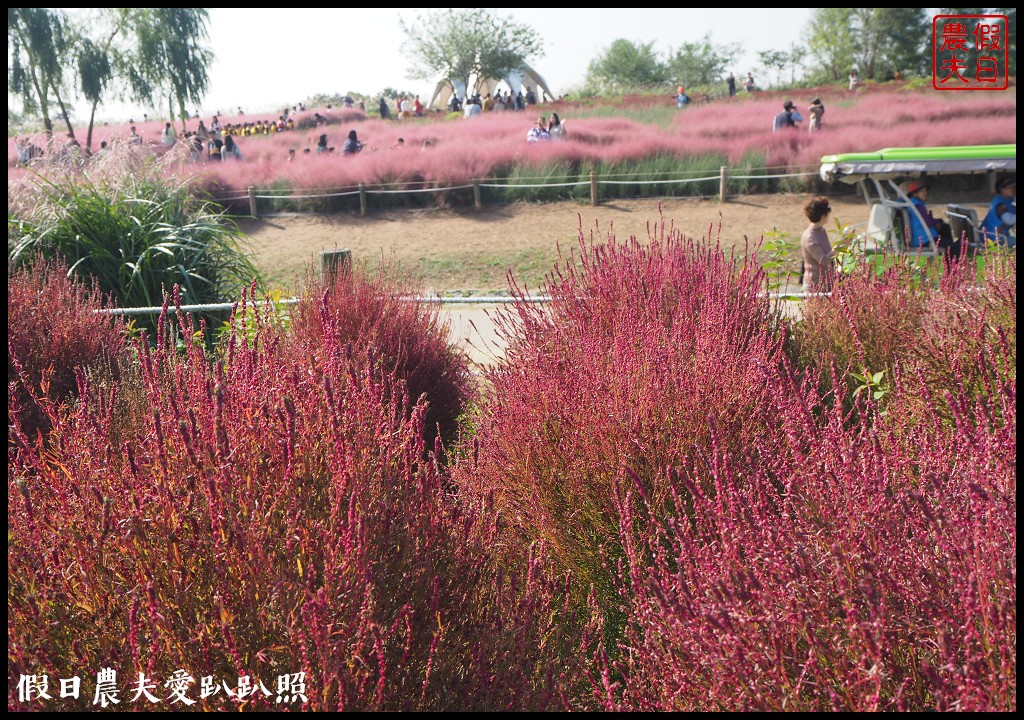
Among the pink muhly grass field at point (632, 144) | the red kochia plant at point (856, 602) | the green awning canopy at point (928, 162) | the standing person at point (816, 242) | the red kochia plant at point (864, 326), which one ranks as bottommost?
the red kochia plant at point (856, 602)

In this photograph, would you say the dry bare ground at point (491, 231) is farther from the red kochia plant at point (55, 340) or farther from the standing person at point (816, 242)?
the red kochia plant at point (55, 340)

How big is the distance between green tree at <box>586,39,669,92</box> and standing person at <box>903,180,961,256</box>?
59.5 metres

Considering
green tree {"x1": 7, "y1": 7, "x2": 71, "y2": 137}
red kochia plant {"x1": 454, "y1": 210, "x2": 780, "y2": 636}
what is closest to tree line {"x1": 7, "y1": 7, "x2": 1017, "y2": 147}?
green tree {"x1": 7, "y1": 7, "x2": 71, "y2": 137}

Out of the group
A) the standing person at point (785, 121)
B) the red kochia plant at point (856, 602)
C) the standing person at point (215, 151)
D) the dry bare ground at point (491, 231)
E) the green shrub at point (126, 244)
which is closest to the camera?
the red kochia plant at point (856, 602)

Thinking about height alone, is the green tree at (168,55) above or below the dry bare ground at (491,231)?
above

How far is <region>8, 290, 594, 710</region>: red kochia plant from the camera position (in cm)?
170

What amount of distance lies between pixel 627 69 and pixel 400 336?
6734 centimetres

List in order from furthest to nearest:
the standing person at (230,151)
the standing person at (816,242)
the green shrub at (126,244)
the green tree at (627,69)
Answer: the green tree at (627,69), the standing person at (230,151), the standing person at (816,242), the green shrub at (126,244)

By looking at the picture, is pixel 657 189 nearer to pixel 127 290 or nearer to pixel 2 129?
pixel 127 290

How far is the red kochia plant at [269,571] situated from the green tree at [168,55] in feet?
110

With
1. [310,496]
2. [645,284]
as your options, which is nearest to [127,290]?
[645,284]

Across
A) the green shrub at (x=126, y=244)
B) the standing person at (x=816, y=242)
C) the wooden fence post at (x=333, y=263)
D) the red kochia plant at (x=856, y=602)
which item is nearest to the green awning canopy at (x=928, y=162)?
the standing person at (x=816, y=242)

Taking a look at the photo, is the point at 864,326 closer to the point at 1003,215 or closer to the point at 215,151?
the point at 1003,215

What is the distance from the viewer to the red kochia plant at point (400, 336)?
443 cm
